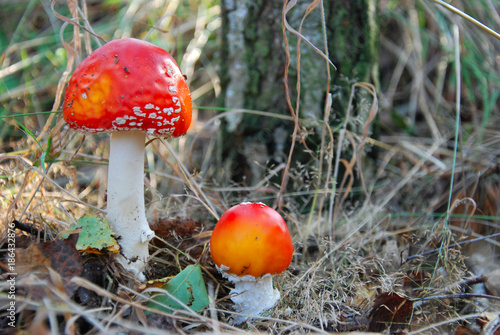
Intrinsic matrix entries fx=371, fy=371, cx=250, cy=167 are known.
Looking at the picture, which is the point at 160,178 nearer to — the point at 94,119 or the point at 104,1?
the point at 94,119

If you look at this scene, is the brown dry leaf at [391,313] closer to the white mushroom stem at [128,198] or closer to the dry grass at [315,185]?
the dry grass at [315,185]

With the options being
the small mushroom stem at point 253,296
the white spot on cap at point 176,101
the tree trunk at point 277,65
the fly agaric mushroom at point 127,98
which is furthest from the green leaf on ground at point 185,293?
the tree trunk at point 277,65

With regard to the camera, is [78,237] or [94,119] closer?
[94,119]

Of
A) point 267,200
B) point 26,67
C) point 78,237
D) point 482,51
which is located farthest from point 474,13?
point 26,67

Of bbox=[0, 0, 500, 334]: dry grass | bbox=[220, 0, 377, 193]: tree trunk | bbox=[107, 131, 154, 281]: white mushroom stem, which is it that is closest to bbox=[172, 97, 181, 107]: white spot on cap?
bbox=[107, 131, 154, 281]: white mushroom stem

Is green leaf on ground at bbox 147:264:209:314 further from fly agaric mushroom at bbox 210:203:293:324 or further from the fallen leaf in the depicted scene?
the fallen leaf

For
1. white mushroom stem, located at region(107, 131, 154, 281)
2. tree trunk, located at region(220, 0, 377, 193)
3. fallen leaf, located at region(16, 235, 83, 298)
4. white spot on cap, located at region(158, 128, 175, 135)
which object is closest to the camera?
fallen leaf, located at region(16, 235, 83, 298)

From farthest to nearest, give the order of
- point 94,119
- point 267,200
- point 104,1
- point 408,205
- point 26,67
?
point 104,1
point 26,67
point 408,205
point 267,200
point 94,119

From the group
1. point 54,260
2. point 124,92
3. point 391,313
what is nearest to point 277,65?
point 124,92
